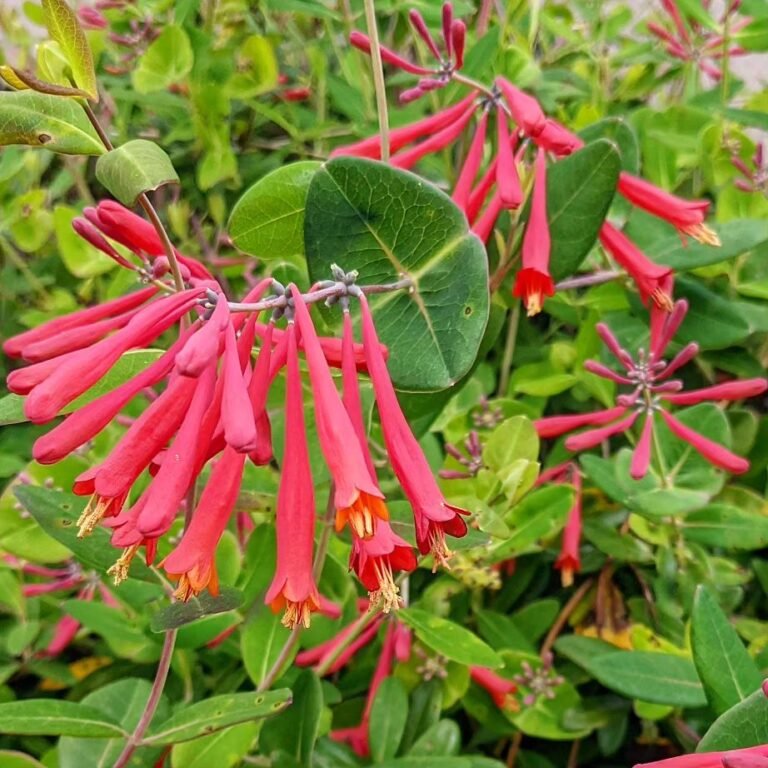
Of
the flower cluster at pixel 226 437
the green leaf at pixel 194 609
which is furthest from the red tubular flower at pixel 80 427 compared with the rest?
the green leaf at pixel 194 609

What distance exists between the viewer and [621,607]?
2.72 ft

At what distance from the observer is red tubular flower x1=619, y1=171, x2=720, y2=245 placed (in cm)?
67

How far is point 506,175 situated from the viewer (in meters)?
0.61

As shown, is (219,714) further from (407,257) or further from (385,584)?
(407,257)

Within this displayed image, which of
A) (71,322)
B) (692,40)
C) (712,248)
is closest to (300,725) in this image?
(71,322)

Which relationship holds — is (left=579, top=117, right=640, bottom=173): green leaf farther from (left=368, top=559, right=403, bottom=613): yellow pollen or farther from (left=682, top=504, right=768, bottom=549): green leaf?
(left=368, top=559, right=403, bottom=613): yellow pollen

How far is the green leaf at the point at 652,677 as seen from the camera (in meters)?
0.64

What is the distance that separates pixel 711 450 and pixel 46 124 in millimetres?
556

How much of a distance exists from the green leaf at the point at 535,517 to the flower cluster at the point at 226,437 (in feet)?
0.80

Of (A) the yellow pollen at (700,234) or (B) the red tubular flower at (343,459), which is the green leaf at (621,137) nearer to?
(A) the yellow pollen at (700,234)

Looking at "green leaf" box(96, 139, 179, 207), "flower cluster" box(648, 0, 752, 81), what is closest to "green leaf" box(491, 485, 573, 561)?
"green leaf" box(96, 139, 179, 207)

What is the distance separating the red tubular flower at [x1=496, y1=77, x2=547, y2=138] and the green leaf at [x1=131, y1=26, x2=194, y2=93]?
0.45 meters

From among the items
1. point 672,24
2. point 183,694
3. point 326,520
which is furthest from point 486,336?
point 672,24

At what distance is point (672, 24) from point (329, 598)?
0.94 m
